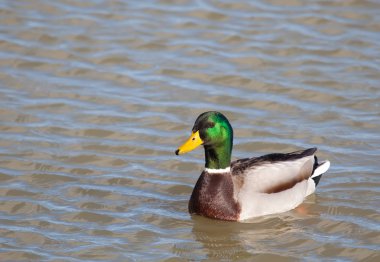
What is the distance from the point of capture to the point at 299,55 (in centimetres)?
1172

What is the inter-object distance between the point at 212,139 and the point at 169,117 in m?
→ 2.02

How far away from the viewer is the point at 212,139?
825 centimetres

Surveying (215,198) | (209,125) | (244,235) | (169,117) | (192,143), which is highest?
(209,125)

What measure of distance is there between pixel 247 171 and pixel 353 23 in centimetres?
470

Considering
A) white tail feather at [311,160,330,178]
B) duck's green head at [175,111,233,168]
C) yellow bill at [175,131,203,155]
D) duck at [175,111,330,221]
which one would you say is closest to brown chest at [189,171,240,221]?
duck at [175,111,330,221]

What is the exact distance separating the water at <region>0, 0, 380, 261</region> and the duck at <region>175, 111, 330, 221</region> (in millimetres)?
125

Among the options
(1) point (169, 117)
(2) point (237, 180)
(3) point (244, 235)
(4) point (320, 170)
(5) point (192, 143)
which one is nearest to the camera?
(3) point (244, 235)

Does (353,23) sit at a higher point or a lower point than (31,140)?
higher

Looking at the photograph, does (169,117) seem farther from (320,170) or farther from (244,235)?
(244,235)

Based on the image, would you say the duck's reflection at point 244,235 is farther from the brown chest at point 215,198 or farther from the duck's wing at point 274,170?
the duck's wing at point 274,170

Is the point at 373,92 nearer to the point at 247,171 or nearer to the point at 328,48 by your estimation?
the point at 328,48

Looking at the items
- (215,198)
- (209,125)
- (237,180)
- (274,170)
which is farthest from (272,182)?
(209,125)

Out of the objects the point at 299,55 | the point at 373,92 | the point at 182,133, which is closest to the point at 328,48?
the point at 299,55

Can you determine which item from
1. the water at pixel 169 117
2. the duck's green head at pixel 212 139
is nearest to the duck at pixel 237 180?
the duck's green head at pixel 212 139
